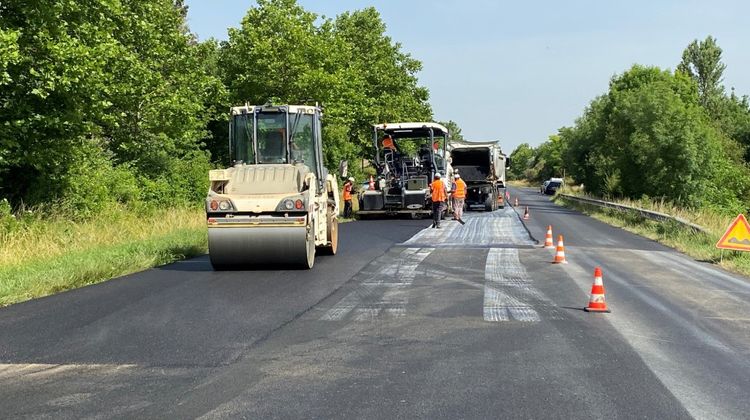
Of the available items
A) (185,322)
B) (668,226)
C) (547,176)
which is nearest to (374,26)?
(668,226)

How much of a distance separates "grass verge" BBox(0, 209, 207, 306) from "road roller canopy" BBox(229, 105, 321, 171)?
2641mm

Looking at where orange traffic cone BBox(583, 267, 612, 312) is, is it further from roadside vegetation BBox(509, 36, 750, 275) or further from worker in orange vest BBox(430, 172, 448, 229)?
roadside vegetation BBox(509, 36, 750, 275)

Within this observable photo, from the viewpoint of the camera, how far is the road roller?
1145 cm

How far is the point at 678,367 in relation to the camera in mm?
5910

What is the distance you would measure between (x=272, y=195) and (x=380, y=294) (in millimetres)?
3247

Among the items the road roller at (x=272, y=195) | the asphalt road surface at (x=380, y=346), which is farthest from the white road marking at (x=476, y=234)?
the asphalt road surface at (x=380, y=346)

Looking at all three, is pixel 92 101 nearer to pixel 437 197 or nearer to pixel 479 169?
pixel 437 197

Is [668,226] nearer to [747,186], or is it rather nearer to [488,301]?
[488,301]

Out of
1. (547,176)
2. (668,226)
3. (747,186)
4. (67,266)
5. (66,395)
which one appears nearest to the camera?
(66,395)

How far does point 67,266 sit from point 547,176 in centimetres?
11653

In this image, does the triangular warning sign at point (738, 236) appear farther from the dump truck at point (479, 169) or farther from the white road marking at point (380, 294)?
the dump truck at point (479, 169)

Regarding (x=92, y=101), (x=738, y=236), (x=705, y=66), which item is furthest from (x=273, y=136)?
(x=705, y=66)

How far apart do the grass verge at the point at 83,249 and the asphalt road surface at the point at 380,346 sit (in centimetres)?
62

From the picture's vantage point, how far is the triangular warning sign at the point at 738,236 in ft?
45.5
